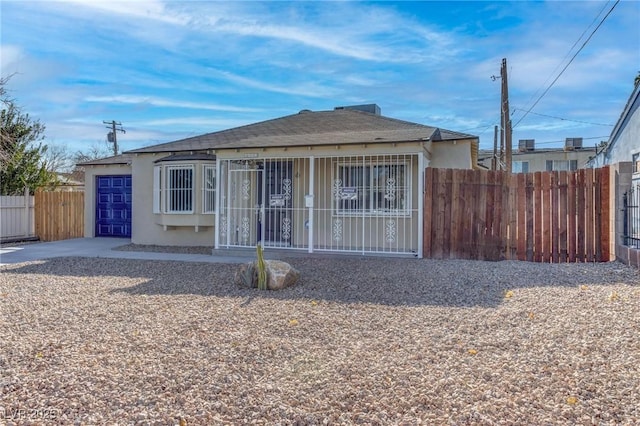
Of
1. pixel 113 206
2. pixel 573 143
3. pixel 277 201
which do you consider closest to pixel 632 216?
pixel 277 201

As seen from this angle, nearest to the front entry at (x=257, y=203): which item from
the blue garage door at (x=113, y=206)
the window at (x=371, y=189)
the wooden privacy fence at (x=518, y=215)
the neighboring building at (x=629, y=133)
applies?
the window at (x=371, y=189)

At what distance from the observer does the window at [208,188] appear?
12547 mm

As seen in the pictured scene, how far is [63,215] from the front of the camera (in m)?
16.0

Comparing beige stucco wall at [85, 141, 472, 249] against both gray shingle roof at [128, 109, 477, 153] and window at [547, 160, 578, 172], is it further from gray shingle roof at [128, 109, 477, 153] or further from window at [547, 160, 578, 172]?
window at [547, 160, 578, 172]

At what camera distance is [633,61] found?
13250mm

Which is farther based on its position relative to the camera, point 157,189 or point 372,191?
point 157,189

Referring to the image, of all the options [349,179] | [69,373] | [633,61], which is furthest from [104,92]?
[633,61]

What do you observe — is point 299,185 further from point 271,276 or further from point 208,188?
point 271,276

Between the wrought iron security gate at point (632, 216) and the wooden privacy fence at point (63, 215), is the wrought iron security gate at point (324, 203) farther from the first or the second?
the wooden privacy fence at point (63, 215)

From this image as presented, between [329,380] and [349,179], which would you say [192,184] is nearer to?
[349,179]

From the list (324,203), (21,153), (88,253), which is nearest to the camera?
(324,203)

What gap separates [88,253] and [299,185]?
571cm

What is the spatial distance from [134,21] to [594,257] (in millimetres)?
11366

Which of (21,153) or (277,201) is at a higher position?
(21,153)
